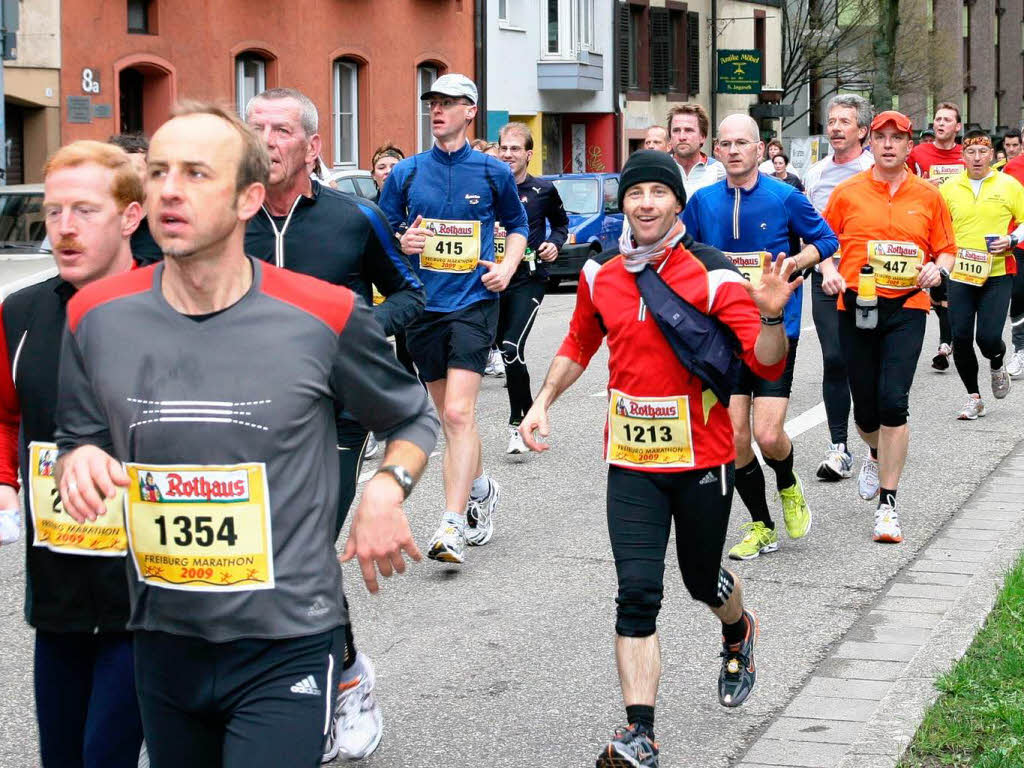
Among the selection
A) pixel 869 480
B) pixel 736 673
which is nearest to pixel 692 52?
pixel 869 480

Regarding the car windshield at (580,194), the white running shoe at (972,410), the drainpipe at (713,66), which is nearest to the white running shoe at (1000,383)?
the white running shoe at (972,410)

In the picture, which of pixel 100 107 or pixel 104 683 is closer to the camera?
pixel 104 683

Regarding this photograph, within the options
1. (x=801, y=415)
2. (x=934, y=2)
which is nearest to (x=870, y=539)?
(x=801, y=415)

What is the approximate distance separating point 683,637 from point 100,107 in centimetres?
2054

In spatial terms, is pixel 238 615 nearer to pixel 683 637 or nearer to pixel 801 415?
pixel 683 637

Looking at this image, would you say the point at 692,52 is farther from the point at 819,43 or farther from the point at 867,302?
the point at 867,302

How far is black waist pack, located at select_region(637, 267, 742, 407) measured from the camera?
17.0 feet

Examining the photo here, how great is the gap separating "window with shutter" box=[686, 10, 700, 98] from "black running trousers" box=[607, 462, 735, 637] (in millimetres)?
42886

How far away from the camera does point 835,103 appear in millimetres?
10312

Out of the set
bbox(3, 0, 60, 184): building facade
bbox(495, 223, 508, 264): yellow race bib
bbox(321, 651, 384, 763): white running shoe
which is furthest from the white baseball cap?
bbox(3, 0, 60, 184): building facade

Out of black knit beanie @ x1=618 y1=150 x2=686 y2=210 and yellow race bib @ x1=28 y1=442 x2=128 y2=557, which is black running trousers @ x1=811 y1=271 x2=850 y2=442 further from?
yellow race bib @ x1=28 y1=442 x2=128 y2=557

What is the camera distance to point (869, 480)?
30.6ft

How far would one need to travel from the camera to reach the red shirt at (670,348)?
521 cm

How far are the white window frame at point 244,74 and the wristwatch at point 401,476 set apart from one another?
25.8 meters
